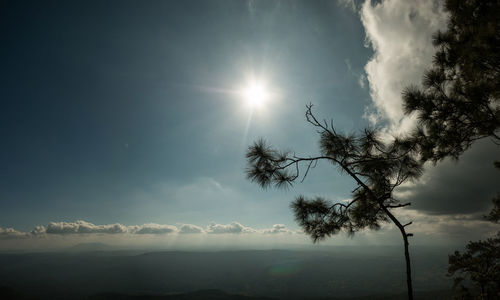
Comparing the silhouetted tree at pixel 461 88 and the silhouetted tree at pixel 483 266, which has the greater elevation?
the silhouetted tree at pixel 461 88

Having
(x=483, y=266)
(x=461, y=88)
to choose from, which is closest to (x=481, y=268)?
(x=483, y=266)

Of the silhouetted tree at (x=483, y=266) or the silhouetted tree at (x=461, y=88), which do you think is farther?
the silhouetted tree at (x=483, y=266)

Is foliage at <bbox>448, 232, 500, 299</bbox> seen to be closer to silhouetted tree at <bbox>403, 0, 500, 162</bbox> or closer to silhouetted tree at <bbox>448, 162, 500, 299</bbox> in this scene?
silhouetted tree at <bbox>448, 162, 500, 299</bbox>

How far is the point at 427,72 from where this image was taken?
5859 millimetres

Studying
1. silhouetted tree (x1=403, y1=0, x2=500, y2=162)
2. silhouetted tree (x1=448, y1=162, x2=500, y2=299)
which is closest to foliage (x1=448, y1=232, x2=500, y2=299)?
silhouetted tree (x1=448, y1=162, x2=500, y2=299)

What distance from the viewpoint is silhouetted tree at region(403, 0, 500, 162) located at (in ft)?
14.5

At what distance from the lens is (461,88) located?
17.9 feet

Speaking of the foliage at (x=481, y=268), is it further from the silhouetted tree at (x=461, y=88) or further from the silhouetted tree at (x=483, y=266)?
the silhouetted tree at (x=461, y=88)

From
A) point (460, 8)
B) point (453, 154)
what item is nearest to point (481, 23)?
point (460, 8)

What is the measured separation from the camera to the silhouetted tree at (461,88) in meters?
4.42

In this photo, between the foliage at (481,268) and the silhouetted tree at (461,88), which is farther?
the foliage at (481,268)

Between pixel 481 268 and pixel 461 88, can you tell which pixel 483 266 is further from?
pixel 461 88

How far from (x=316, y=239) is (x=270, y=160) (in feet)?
8.30

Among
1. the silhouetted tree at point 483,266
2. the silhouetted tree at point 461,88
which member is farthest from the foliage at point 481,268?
the silhouetted tree at point 461,88
